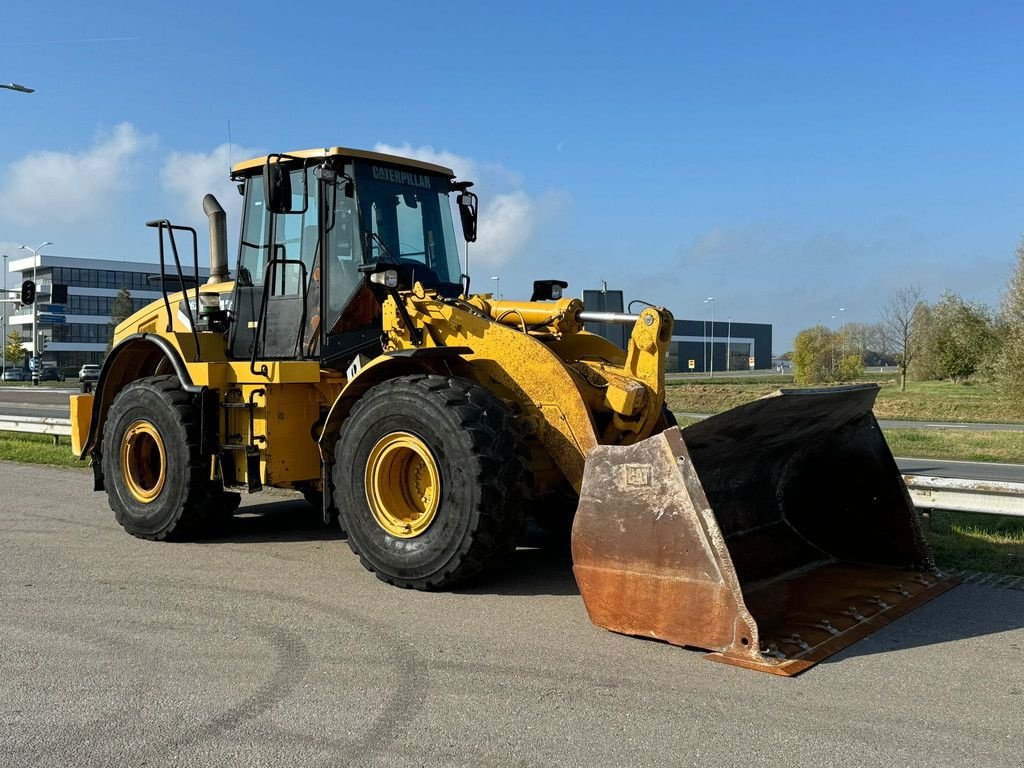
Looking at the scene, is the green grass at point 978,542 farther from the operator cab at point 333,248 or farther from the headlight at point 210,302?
the headlight at point 210,302

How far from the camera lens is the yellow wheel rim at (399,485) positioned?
621 cm

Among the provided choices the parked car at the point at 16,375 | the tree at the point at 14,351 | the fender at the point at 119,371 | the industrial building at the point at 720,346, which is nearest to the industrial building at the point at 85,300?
the tree at the point at 14,351

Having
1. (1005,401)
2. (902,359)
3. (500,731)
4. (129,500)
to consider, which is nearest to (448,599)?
(500,731)

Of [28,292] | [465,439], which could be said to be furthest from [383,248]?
[28,292]

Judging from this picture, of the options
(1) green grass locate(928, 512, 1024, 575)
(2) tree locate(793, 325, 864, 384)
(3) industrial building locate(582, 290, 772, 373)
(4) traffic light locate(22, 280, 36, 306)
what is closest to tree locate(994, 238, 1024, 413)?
(2) tree locate(793, 325, 864, 384)

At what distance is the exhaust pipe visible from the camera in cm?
918

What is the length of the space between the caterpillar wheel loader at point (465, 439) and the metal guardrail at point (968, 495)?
133 centimetres

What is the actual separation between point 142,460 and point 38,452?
7128 mm

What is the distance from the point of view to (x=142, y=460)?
841 cm

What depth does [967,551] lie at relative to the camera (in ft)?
23.4

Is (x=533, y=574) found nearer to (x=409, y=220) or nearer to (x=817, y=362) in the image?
(x=409, y=220)

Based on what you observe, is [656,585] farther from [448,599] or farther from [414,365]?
[414,365]

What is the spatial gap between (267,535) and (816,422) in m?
4.76

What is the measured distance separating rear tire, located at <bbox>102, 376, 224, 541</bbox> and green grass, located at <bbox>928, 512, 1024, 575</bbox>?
19.0 feet
